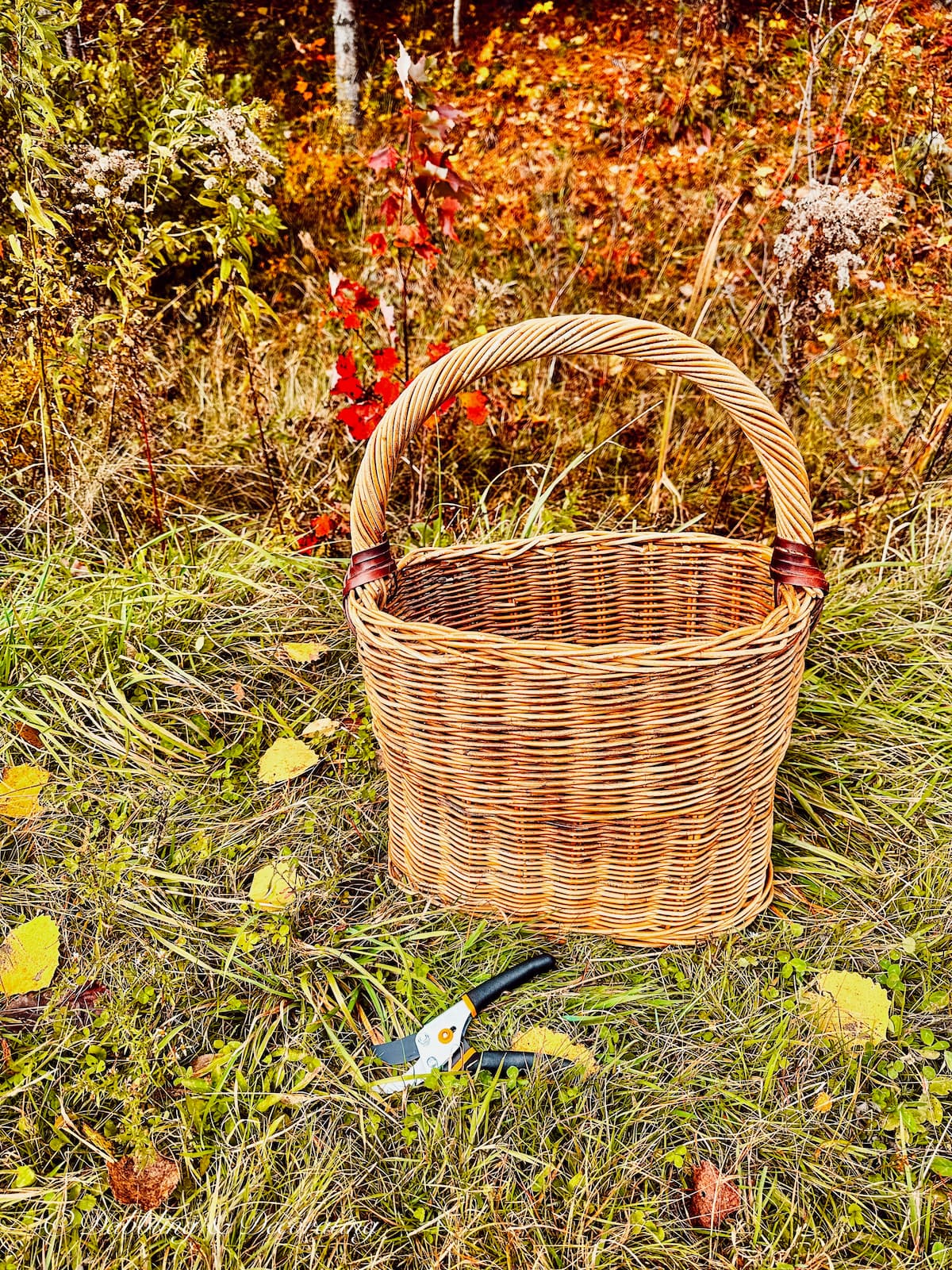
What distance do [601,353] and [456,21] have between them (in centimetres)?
309

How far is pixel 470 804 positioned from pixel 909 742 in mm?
1100

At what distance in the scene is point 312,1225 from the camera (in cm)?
124

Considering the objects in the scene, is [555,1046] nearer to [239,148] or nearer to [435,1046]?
[435,1046]

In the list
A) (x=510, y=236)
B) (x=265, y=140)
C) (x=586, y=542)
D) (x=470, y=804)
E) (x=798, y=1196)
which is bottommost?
(x=798, y=1196)

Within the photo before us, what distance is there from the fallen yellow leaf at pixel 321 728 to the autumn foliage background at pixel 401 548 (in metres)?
0.01

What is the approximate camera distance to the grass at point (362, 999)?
125 centimetres

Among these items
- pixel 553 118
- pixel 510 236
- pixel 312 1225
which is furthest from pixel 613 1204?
pixel 553 118

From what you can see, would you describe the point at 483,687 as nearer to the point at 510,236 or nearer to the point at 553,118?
the point at 510,236

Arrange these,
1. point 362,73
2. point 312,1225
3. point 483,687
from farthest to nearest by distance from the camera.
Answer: point 362,73 < point 483,687 < point 312,1225

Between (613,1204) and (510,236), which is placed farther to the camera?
(510,236)

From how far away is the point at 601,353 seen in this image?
1.43m

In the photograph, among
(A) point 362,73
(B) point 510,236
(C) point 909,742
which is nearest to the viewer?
(C) point 909,742

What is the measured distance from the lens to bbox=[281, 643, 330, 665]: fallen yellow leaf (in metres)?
2.12


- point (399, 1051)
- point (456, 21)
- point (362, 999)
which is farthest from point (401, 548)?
point (456, 21)
